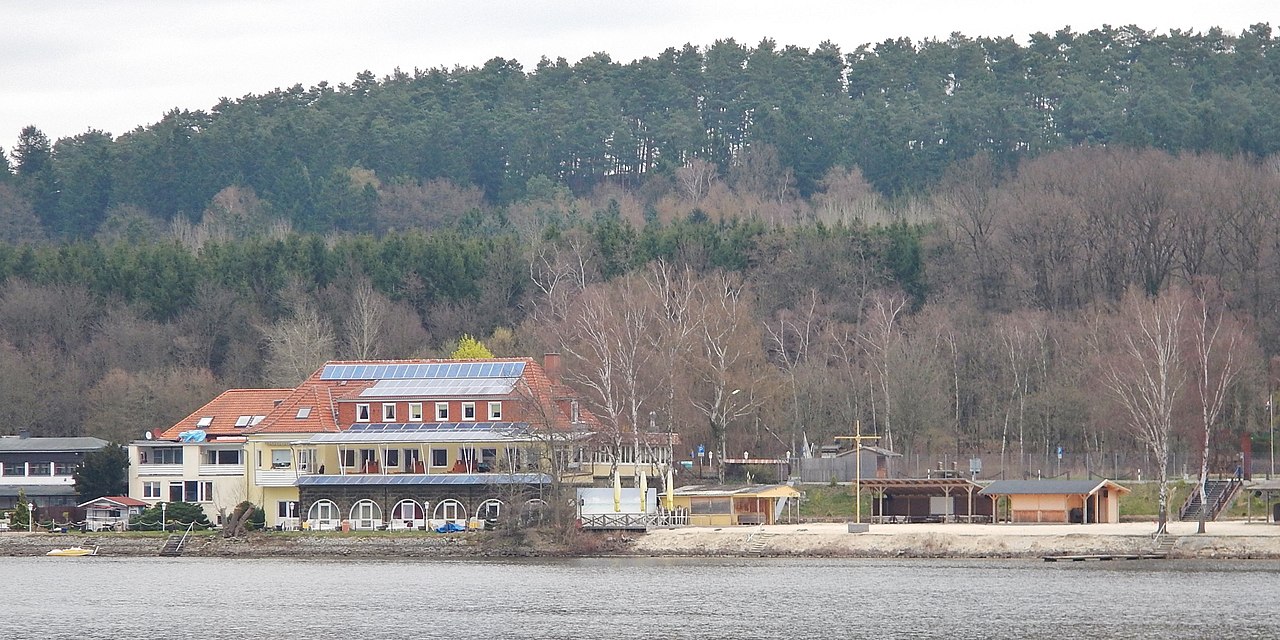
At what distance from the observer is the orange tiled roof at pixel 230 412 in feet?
278

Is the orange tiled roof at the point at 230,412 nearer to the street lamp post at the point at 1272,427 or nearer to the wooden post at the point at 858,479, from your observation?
the wooden post at the point at 858,479

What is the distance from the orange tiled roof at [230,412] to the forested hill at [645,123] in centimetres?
7573

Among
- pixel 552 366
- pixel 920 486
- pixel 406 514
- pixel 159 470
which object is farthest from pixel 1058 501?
pixel 159 470

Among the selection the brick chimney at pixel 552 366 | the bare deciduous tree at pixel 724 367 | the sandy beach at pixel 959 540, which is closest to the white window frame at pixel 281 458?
the brick chimney at pixel 552 366

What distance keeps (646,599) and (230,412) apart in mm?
34963

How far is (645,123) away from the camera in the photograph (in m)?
175

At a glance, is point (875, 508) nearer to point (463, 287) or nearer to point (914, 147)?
point (463, 287)

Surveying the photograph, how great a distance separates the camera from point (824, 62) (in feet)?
575

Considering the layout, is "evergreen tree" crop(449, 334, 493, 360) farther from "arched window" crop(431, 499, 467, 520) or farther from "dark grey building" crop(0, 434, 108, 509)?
"dark grey building" crop(0, 434, 108, 509)

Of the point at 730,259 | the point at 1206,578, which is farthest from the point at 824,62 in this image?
the point at 1206,578

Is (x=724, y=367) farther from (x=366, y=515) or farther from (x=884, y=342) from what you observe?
(x=366, y=515)

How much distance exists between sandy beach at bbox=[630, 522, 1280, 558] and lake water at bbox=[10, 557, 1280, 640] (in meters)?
1.12

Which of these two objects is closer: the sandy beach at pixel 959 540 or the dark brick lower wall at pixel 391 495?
the sandy beach at pixel 959 540

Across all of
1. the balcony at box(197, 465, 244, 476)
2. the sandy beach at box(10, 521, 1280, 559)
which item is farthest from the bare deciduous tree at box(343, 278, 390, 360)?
the sandy beach at box(10, 521, 1280, 559)
